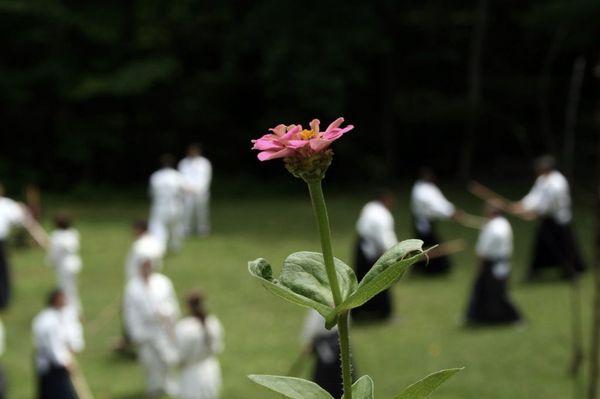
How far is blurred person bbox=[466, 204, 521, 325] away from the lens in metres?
10.3

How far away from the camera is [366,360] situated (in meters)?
9.55

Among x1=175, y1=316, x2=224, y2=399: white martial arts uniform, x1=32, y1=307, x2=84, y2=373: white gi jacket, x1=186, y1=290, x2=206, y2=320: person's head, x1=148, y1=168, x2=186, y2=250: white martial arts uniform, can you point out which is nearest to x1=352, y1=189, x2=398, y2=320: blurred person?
x1=175, y1=316, x2=224, y2=399: white martial arts uniform

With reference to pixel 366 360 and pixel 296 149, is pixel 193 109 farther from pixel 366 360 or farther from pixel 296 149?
pixel 296 149

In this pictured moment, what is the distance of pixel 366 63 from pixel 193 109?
3826mm

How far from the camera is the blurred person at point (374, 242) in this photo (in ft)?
35.0

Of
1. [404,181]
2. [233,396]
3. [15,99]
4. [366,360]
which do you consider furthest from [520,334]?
[15,99]

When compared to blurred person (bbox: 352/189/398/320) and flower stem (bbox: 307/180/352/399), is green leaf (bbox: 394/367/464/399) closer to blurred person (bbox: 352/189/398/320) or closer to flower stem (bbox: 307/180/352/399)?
flower stem (bbox: 307/180/352/399)

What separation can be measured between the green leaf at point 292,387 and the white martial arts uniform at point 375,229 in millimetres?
9635

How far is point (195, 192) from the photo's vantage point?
15008 mm

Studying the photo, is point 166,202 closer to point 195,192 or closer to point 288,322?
point 195,192

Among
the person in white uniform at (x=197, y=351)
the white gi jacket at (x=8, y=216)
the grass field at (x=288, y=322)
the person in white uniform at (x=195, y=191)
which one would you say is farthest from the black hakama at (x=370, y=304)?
the person in white uniform at (x=195, y=191)

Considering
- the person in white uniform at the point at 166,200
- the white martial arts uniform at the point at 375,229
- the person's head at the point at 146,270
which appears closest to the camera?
the person's head at the point at 146,270

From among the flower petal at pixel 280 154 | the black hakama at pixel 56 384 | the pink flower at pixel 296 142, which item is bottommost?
the black hakama at pixel 56 384

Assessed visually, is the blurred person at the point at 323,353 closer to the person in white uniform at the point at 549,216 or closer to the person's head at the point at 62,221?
the person's head at the point at 62,221
